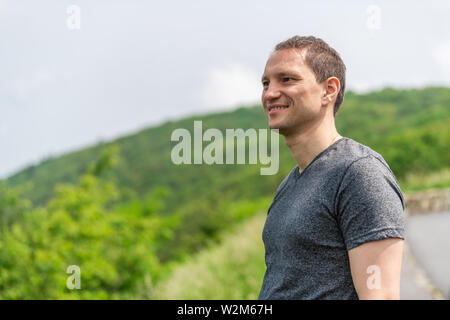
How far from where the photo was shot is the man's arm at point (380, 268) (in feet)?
5.18

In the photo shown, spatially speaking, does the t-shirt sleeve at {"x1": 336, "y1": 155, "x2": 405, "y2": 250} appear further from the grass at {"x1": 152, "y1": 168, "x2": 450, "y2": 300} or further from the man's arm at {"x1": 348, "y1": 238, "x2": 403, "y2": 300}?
the grass at {"x1": 152, "y1": 168, "x2": 450, "y2": 300}

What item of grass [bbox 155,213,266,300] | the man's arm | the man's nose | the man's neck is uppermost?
the man's nose

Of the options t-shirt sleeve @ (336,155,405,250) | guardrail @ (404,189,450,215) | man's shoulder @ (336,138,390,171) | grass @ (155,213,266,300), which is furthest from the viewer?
guardrail @ (404,189,450,215)

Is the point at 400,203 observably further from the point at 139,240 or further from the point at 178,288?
the point at 139,240

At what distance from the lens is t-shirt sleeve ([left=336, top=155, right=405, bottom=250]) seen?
1578 millimetres

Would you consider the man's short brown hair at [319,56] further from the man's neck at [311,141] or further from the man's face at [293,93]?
the man's neck at [311,141]

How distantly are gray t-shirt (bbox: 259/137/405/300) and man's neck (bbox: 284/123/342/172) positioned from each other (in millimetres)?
47

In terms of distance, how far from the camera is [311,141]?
1970 mm

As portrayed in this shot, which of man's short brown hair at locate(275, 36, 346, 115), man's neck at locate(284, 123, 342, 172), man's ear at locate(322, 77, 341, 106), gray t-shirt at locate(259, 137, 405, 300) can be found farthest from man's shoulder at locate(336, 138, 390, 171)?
man's short brown hair at locate(275, 36, 346, 115)

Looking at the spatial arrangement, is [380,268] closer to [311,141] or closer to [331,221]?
[331,221]

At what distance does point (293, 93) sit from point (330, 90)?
0.18 metres

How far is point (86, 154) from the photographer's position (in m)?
74.0

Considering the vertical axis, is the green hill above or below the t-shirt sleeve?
below
